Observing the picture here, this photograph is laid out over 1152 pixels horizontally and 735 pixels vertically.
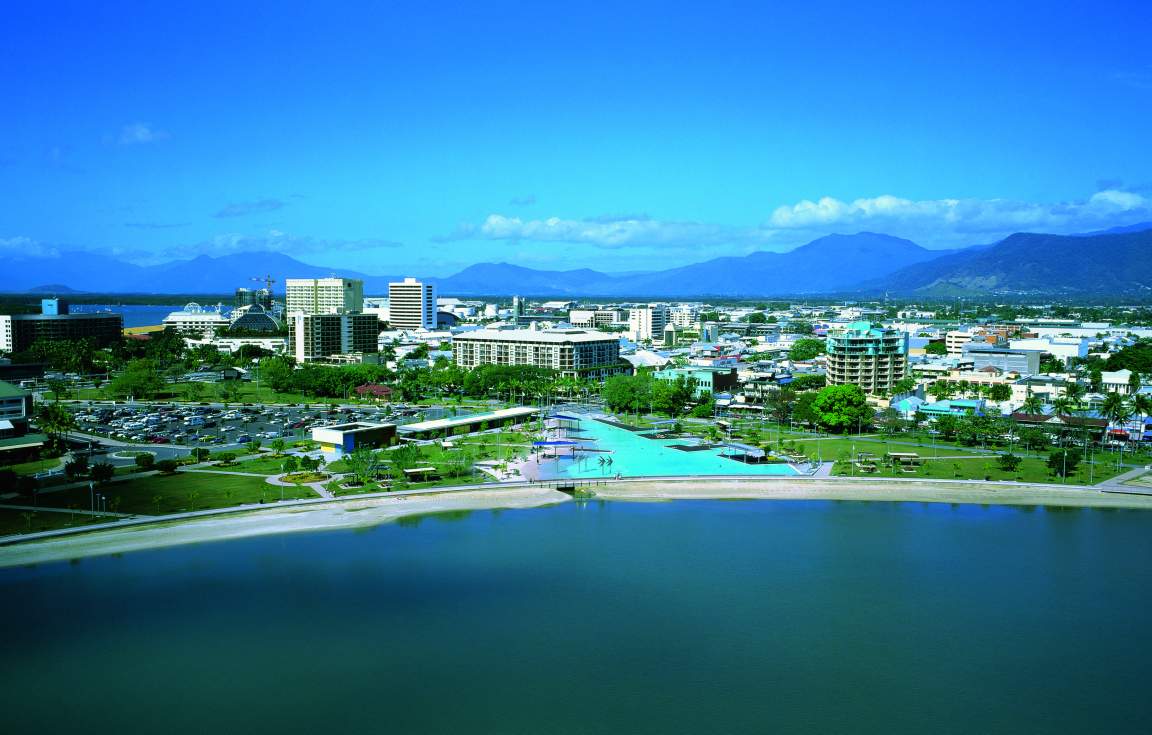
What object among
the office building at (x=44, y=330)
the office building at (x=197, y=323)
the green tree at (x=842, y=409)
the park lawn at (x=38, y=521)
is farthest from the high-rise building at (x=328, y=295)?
the park lawn at (x=38, y=521)

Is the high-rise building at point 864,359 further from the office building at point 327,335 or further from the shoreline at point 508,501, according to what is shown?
the office building at point 327,335

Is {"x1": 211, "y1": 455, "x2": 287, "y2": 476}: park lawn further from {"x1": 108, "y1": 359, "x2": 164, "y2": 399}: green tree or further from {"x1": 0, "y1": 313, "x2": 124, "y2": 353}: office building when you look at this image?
{"x1": 0, "y1": 313, "x2": 124, "y2": 353}: office building

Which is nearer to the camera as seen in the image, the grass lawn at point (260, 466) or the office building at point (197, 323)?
the grass lawn at point (260, 466)

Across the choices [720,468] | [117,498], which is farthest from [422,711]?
[720,468]

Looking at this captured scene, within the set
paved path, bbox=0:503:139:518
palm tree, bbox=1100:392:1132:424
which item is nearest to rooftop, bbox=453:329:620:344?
palm tree, bbox=1100:392:1132:424

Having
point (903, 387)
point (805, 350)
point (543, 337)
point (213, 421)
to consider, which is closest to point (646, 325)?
point (805, 350)

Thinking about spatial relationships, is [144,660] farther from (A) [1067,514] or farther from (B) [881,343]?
(B) [881,343]
